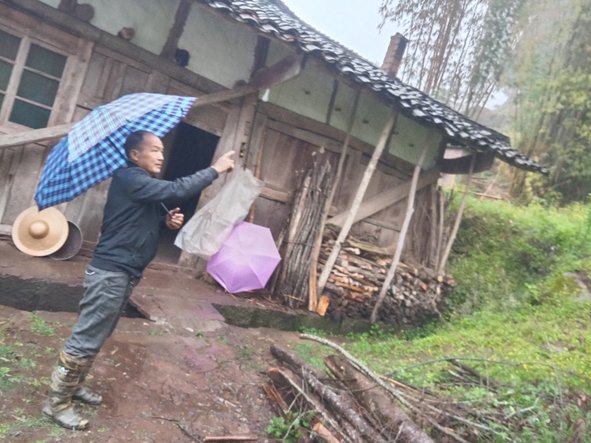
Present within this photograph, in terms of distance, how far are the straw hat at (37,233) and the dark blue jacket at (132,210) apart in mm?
2807

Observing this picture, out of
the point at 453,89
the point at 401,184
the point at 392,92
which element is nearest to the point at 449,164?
the point at 401,184

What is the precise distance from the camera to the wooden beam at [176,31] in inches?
235

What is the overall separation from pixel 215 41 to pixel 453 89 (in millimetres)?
13478

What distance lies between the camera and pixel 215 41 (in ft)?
20.5

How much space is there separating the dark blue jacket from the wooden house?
8.71 feet

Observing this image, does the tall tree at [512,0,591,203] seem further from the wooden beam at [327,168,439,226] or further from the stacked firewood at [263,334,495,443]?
the stacked firewood at [263,334,495,443]

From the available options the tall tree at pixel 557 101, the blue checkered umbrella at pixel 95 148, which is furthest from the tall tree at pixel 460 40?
the blue checkered umbrella at pixel 95 148

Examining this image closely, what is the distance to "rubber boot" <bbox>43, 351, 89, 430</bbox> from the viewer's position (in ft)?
8.97

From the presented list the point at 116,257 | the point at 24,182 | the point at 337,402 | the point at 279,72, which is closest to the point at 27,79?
the point at 24,182

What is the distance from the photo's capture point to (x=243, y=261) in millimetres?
6109

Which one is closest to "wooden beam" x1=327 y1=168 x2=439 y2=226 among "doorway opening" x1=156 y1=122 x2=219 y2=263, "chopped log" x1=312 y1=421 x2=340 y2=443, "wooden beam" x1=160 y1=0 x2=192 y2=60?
"doorway opening" x1=156 y1=122 x2=219 y2=263

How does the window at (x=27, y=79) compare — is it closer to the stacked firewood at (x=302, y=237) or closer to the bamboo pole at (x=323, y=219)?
the stacked firewood at (x=302, y=237)

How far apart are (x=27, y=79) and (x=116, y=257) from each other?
3801mm

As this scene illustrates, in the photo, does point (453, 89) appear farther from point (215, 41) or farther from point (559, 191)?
point (215, 41)
